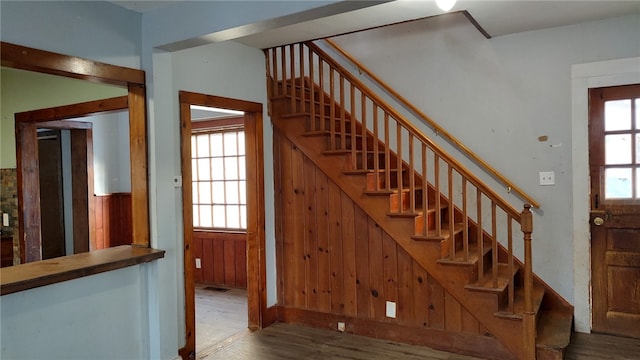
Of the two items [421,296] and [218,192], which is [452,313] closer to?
[421,296]

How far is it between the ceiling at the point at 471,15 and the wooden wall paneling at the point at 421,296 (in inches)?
73.1

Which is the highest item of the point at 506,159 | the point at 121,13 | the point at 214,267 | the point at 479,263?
the point at 121,13

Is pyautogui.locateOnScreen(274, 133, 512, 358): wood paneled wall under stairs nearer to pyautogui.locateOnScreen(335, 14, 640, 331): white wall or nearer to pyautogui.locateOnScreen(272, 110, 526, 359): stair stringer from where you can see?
pyautogui.locateOnScreen(272, 110, 526, 359): stair stringer

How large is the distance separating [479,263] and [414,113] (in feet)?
5.07

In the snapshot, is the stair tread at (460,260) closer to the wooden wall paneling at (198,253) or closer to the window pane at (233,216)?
the window pane at (233,216)

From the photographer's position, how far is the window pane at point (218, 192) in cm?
530

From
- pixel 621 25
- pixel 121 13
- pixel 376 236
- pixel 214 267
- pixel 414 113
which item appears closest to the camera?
pixel 121 13

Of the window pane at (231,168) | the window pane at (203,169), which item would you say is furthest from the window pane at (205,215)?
the window pane at (231,168)

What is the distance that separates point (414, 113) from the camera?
13.0 feet

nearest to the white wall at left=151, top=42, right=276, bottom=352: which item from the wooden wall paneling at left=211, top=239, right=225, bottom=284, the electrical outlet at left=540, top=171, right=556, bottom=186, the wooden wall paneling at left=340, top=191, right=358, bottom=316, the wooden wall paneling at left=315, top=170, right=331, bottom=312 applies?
the wooden wall paneling at left=315, top=170, right=331, bottom=312

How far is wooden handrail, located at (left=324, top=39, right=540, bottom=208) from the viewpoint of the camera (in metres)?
3.57

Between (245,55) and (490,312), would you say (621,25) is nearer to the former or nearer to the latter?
(490,312)

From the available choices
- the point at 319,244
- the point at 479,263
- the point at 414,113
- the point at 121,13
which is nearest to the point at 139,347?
the point at 319,244

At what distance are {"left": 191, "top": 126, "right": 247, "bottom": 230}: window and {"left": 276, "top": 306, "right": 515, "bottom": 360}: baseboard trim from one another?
157cm
